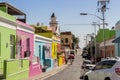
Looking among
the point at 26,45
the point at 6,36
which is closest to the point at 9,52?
the point at 6,36

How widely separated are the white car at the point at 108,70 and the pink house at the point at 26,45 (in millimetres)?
10840

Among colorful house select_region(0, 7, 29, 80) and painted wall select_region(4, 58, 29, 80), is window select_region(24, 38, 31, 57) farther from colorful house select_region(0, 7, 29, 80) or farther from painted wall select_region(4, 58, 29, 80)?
colorful house select_region(0, 7, 29, 80)

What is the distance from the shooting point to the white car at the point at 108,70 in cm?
1876

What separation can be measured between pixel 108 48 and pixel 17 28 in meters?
41.8

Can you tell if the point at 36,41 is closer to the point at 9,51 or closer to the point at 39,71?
the point at 39,71

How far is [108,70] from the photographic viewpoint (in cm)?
1919

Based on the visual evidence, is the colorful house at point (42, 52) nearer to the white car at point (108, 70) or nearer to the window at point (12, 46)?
the window at point (12, 46)

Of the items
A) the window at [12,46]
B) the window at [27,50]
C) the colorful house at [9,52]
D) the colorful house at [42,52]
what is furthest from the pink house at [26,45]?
the colorful house at [42,52]

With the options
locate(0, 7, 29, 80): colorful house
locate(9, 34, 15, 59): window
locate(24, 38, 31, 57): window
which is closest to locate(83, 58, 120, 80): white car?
locate(0, 7, 29, 80): colorful house

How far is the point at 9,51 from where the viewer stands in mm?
26969

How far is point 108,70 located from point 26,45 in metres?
15.9

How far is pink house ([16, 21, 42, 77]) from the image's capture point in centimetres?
3053

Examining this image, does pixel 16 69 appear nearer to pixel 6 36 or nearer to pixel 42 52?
pixel 6 36

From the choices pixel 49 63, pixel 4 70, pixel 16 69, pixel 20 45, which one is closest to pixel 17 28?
pixel 20 45
